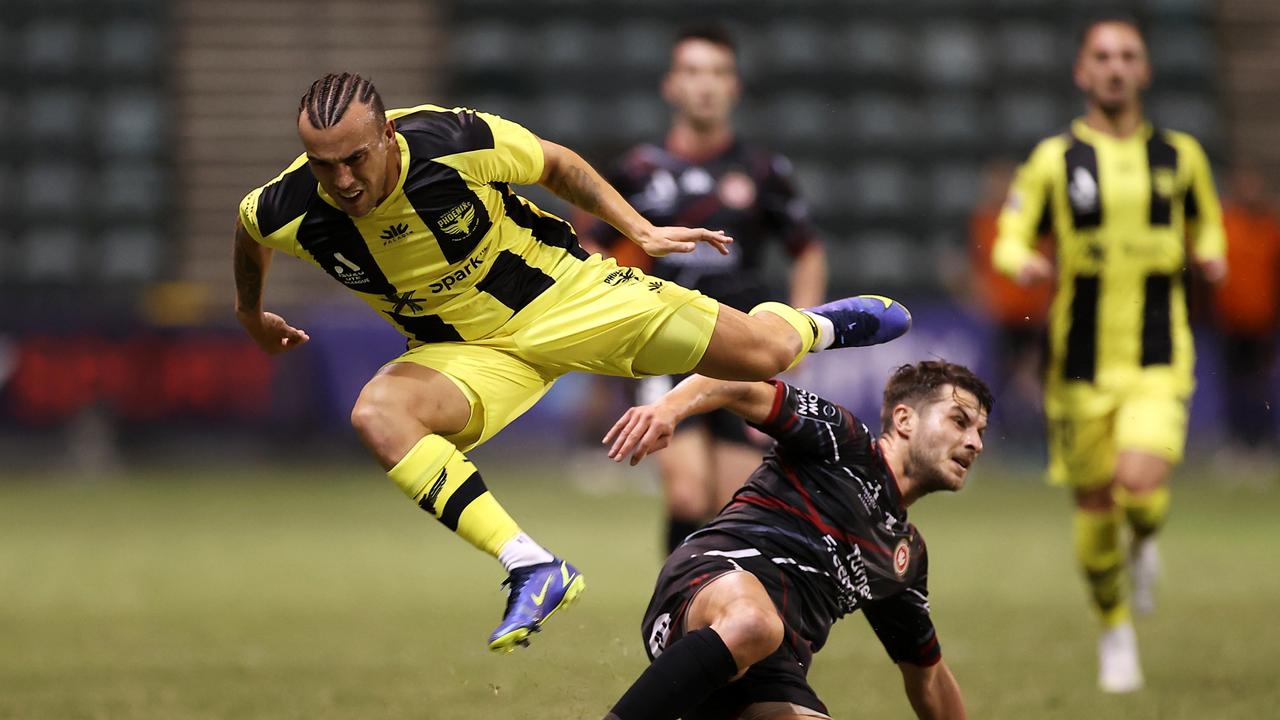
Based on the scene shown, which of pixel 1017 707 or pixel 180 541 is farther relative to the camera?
pixel 180 541

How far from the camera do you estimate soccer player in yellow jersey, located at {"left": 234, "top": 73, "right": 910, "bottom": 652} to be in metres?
4.61

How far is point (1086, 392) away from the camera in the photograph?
677 centimetres

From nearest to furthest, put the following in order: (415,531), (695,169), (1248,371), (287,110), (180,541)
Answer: (695,169) < (180,541) < (415,531) < (1248,371) < (287,110)

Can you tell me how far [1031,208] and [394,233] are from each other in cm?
309

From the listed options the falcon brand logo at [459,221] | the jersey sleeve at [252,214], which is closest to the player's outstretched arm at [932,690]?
the falcon brand logo at [459,221]

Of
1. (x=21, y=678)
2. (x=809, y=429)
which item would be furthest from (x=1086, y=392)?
(x=21, y=678)

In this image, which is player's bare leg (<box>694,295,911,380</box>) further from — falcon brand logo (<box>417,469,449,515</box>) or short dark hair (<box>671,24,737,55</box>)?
short dark hair (<box>671,24,737,55</box>)

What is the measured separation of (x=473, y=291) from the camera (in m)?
4.97

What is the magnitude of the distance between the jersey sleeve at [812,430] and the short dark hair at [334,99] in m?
1.30

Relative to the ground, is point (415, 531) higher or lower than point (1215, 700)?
lower

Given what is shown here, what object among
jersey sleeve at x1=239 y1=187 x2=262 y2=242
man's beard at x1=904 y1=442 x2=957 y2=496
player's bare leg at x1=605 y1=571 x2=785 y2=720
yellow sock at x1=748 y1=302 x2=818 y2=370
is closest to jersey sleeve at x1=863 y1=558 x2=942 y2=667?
man's beard at x1=904 y1=442 x2=957 y2=496

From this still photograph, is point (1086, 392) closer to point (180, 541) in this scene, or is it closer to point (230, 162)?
point (180, 541)

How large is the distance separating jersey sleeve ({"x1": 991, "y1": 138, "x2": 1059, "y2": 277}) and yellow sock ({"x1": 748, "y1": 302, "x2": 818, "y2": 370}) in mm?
1870

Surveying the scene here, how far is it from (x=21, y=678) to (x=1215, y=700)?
421 centimetres
